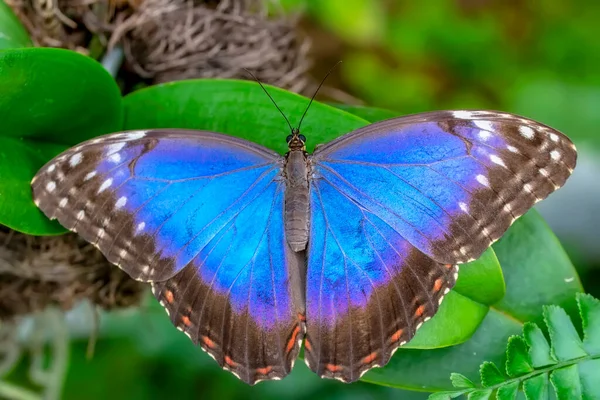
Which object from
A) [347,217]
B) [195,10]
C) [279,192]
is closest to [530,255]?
[347,217]

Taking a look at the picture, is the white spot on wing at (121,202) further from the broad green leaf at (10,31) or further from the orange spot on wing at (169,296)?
the broad green leaf at (10,31)

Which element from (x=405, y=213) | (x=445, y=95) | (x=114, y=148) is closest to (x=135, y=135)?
(x=114, y=148)

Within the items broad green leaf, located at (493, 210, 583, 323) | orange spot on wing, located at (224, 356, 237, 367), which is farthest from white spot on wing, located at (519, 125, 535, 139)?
orange spot on wing, located at (224, 356, 237, 367)

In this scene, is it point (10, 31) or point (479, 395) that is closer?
point (479, 395)

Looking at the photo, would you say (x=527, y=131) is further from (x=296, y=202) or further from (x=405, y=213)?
(x=296, y=202)

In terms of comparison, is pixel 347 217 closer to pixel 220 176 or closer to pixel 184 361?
pixel 220 176

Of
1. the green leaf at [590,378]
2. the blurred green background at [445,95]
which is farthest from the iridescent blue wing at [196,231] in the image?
the blurred green background at [445,95]
